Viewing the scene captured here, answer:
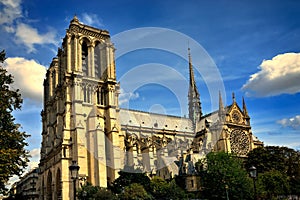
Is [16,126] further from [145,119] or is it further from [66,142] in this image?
[145,119]

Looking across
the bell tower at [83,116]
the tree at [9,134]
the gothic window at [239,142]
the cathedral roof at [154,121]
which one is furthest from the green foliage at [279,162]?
the tree at [9,134]

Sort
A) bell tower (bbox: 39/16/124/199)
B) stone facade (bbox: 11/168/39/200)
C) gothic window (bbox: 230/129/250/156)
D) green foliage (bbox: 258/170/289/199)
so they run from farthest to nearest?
1. stone facade (bbox: 11/168/39/200)
2. gothic window (bbox: 230/129/250/156)
3. bell tower (bbox: 39/16/124/199)
4. green foliage (bbox: 258/170/289/199)

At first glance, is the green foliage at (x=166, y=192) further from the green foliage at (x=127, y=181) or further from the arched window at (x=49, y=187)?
the arched window at (x=49, y=187)

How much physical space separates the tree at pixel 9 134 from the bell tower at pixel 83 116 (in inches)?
1101

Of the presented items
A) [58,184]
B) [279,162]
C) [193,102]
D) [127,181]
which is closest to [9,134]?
[127,181]

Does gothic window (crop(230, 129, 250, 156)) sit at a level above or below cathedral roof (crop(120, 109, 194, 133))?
below

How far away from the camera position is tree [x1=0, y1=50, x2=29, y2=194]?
68.4ft

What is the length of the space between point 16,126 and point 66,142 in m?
30.6

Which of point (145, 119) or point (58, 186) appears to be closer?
point (58, 186)

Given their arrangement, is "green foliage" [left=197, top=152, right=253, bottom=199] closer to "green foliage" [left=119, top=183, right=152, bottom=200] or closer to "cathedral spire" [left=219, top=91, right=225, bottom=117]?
"green foliage" [left=119, top=183, right=152, bottom=200]

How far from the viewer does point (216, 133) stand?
2867 inches

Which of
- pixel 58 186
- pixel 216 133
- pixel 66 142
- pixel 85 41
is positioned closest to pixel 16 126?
pixel 66 142

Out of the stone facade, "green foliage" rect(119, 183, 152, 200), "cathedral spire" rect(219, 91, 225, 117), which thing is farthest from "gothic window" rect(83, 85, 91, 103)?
the stone facade

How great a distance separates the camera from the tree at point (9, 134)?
68.4 ft
